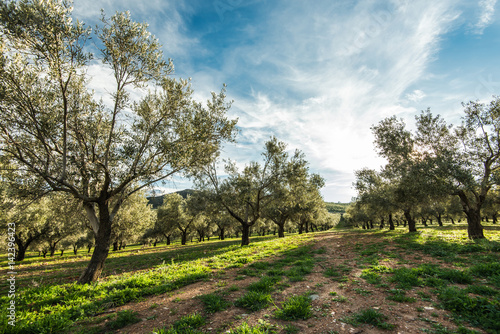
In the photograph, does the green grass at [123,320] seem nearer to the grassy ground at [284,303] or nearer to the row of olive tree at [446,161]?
the grassy ground at [284,303]

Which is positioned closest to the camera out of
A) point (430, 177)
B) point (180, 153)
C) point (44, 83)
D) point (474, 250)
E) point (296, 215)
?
point (44, 83)

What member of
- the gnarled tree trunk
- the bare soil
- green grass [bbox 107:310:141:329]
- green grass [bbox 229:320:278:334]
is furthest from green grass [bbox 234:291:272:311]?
the gnarled tree trunk

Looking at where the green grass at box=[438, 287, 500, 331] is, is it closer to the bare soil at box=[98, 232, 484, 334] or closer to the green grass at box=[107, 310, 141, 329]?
the bare soil at box=[98, 232, 484, 334]

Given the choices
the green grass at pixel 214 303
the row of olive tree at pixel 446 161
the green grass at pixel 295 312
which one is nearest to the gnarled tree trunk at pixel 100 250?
the green grass at pixel 214 303

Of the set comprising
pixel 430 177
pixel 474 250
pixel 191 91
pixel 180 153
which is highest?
pixel 191 91

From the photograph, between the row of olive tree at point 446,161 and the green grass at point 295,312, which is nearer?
the green grass at point 295,312

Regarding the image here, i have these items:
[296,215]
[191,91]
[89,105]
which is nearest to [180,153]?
[191,91]

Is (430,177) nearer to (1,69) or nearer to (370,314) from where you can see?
(370,314)

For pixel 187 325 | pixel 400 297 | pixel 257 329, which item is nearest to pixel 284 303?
pixel 257 329

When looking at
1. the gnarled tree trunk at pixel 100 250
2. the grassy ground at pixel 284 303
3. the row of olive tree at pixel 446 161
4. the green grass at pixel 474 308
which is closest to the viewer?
the green grass at pixel 474 308

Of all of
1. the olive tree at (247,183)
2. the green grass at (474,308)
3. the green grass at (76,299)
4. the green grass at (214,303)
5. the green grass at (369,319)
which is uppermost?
the olive tree at (247,183)

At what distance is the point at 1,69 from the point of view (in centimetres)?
1053

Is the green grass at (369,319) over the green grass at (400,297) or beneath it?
over

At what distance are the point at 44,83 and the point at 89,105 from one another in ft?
7.94
